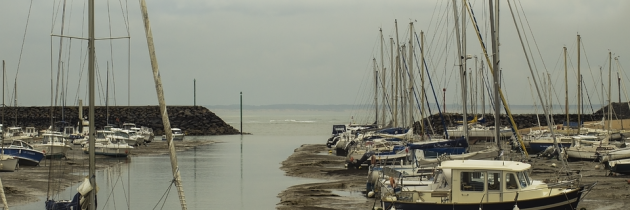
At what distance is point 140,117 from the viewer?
120 metres

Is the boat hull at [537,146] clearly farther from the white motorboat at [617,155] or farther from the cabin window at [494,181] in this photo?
the cabin window at [494,181]

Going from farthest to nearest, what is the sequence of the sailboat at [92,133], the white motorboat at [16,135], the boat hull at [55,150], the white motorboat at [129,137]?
the white motorboat at [129,137]
the white motorboat at [16,135]
the boat hull at [55,150]
the sailboat at [92,133]

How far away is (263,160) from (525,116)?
199 feet

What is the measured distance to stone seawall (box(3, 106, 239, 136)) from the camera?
116488 mm

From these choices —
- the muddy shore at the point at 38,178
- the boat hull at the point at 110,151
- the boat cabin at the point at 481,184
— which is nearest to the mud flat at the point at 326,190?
the boat cabin at the point at 481,184

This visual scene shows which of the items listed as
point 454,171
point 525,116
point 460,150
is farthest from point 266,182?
point 525,116

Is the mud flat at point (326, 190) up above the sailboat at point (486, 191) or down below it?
below

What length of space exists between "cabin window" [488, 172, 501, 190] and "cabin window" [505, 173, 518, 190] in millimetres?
221

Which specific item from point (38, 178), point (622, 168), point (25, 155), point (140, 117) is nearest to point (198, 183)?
point (38, 178)

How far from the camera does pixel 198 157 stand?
65812mm

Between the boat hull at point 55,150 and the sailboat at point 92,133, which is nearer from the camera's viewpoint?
the sailboat at point 92,133

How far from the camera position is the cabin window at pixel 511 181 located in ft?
73.7

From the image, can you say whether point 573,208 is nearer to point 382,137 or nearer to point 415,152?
point 415,152

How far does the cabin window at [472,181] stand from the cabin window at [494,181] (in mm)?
195
